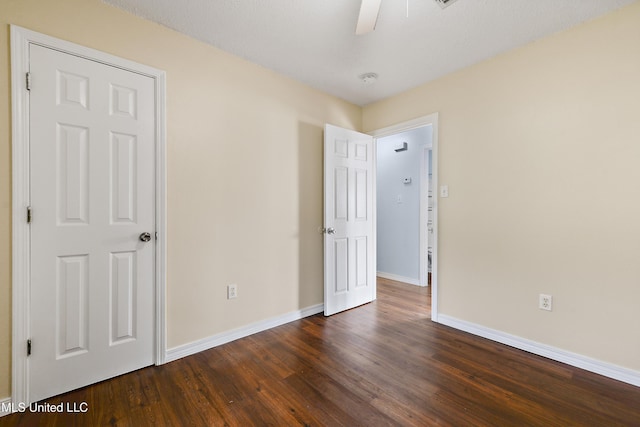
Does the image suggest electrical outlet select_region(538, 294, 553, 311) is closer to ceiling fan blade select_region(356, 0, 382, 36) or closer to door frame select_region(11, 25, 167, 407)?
ceiling fan blade select_region(356, 0, 382, 36)

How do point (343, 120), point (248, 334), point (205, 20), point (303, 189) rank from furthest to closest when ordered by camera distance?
point (343, 120) < point (303, 189) < point (248, 334) < point (205, 20)

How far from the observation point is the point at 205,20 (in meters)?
1.95

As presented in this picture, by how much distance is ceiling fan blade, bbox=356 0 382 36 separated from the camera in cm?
139

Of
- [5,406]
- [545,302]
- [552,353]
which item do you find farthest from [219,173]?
[552,353]

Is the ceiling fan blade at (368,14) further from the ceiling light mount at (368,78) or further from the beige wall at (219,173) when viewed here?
the beige wall at (219,173)

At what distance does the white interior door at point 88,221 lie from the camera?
1611mm

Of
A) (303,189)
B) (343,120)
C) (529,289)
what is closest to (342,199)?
(303,189)

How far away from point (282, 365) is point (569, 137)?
262 centimetres

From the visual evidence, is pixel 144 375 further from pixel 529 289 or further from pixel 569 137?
pixel 569 137

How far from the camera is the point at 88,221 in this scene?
1.74 metres

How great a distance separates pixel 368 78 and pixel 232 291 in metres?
2.33

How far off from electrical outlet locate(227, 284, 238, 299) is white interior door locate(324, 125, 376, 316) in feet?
3.02

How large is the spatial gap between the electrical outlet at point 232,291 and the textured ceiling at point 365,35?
1955 millimetres

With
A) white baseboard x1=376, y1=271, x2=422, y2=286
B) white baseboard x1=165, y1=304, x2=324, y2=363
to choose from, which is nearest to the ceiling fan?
white baseboard x1=165, y1=304, x2=324, y2=363
